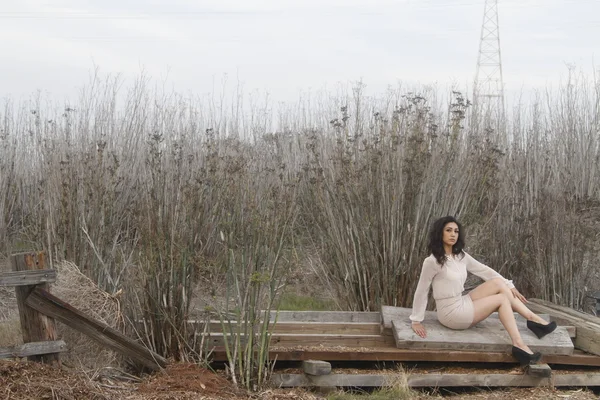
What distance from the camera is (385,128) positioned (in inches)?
301

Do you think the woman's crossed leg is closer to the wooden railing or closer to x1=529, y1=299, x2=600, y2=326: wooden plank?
x1=529, y1=299, x2=600, y2=326: wooden plank

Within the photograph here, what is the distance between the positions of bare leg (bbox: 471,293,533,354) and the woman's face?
510 mm

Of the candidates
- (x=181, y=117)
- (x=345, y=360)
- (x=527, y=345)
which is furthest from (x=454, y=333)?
(x=181, y=117)

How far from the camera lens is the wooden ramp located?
18.9 feet

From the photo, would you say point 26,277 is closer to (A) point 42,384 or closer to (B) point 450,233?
(A) point 42,384

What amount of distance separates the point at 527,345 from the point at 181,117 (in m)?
5.26

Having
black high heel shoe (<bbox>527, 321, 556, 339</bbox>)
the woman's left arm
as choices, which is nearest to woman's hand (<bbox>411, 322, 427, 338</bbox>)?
the woman's left arm

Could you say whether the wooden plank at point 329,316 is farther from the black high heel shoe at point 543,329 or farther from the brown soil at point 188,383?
the brown soil at point 188,383

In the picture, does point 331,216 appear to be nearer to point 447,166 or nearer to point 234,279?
point 447,166

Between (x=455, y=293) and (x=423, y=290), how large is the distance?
0.27 m

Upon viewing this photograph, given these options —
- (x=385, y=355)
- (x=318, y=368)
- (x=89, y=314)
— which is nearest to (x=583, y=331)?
(x=385, y=355)

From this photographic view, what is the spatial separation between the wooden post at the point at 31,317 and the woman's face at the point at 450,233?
2.88 m

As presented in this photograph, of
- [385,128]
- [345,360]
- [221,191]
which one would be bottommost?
[345,360]

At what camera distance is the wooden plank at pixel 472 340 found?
226 inches
